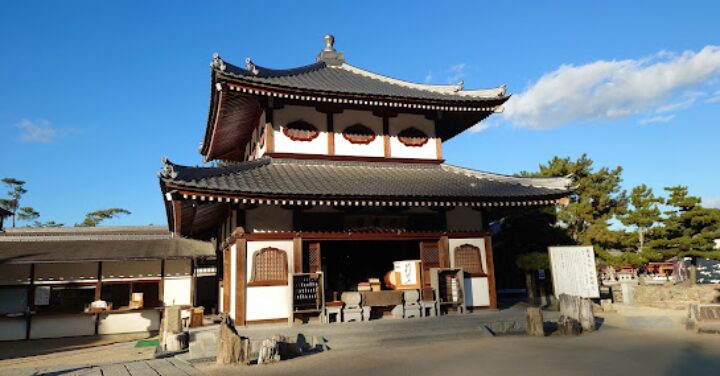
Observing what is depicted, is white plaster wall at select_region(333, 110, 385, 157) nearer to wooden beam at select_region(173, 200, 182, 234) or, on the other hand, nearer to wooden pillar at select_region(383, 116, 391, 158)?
wooden pillar at select_region(383, 116, 391, 158)

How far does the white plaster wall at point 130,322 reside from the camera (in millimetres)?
20703

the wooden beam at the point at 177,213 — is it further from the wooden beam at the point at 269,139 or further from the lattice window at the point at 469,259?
the lattice window at the point at 469,259

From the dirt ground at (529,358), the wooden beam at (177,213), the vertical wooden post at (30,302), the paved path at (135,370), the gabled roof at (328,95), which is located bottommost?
the paved path at (135,370)

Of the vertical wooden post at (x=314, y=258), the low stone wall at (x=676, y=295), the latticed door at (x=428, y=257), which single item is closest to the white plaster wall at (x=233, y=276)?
the vertical wooden post at (x=314, y=258)

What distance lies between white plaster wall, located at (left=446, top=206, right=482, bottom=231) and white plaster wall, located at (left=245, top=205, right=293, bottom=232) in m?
5.45

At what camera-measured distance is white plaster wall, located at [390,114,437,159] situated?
16891 mm

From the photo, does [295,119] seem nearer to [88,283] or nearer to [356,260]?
[356,260]

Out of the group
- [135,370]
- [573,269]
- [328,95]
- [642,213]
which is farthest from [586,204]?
[135,370]

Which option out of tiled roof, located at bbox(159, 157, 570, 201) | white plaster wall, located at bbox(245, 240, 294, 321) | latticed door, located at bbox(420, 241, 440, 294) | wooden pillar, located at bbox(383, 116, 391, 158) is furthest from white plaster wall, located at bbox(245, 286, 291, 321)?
wooden pillar, located at bbox(383, 116, 391, 158)

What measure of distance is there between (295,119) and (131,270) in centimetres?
1174

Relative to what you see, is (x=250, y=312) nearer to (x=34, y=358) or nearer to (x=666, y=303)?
(x=34, y=358)

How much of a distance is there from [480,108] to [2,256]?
813 inches

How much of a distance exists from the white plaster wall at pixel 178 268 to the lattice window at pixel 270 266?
10253 mm

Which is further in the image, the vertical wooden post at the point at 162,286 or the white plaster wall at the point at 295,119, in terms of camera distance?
the vertical wooden post at the point at 162,286
